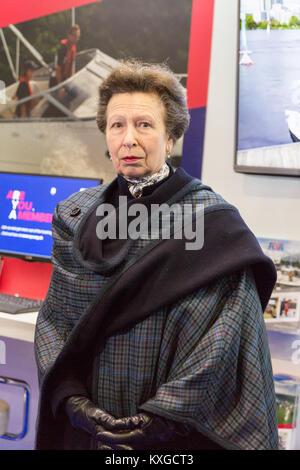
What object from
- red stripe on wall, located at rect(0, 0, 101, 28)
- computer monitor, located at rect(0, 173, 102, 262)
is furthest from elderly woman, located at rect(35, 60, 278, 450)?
red stripe on wall, located at rect(0, 0, 101, 28)

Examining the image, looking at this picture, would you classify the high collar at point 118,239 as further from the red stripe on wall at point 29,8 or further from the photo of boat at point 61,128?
the red stripe on wall at point 29,8

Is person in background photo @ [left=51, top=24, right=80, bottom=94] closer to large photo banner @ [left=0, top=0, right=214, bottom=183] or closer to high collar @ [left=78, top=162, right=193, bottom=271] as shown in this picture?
large photo banner @ [left=0, top=0, right=214, bottom=183]

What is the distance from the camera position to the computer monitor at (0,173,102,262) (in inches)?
90.5

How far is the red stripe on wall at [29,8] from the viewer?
243 cm

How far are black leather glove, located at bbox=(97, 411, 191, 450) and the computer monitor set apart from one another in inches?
45.0

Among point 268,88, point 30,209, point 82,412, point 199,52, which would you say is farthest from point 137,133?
point 30,209

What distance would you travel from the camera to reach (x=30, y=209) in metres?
2.36

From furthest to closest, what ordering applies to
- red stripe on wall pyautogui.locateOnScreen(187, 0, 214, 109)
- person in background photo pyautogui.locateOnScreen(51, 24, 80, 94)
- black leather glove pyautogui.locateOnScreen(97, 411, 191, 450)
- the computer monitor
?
1. person in background photo pyautogui.locateOnScreen(51, 24, 80, 94)
2. the computer monitor
3. red stripe on wall pyautogui.locateOnScreen(187, 0, 214, 109)
4. black leather glove pyautogui.locateOnScreen(97, 411, 191, 450)

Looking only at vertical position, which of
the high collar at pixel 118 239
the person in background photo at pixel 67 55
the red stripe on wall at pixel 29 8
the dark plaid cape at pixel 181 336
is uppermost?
the red stripe on wall at pixel 29 8

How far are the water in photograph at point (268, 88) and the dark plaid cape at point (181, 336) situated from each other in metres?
0.74

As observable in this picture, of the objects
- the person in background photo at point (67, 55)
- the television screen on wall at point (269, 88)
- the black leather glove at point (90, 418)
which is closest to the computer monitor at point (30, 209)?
the person in background photo at point (67, 55)

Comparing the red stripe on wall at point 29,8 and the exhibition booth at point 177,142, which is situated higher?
the red stripe on wall at point 29,8

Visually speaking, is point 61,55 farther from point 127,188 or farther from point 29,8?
point 127,188

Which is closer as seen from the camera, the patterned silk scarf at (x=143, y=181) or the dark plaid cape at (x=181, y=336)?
the dark plaid cape at (x=181, y=336)
